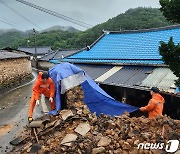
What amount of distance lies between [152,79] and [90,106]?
11.4 ft

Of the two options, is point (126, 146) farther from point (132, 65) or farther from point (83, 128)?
point (132, 65)

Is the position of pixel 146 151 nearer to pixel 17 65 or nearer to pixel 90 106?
pixel 90 106

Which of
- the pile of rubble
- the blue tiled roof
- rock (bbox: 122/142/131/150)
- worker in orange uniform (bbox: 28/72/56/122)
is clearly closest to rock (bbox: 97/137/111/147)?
the pile of rubble

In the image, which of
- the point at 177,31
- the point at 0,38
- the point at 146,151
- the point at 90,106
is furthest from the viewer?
the point at 0,38

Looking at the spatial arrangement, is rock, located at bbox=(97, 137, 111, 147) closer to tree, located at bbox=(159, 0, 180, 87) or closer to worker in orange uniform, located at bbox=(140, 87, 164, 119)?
worker in orange uniform, located at bbox=(140, 87, 164, 119)

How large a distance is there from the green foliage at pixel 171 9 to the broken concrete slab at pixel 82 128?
413 cm

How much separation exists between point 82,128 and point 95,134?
1.69 ft

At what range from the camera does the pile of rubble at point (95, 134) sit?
6074mm

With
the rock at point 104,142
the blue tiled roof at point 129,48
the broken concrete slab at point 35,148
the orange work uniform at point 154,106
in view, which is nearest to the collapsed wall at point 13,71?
the blue tiled roof at point 129,48

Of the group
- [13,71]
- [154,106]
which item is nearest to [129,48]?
[154,106]

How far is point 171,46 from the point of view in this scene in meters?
6.41

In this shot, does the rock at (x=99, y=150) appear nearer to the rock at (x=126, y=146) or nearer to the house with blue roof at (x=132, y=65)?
the rock at (x=126, y=146)

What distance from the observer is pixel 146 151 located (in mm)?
5730

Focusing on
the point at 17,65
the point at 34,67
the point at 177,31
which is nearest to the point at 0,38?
the point at 34,67
